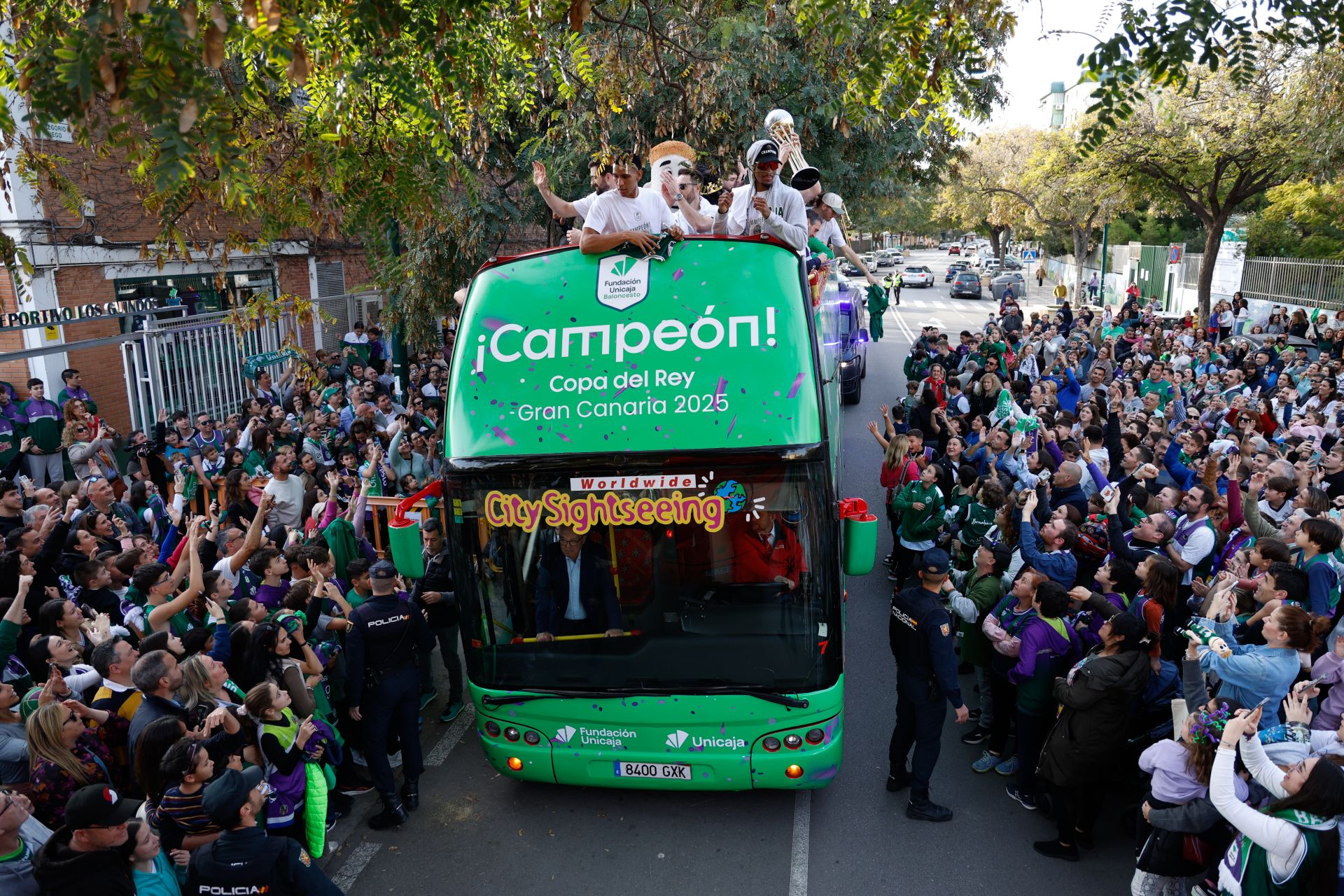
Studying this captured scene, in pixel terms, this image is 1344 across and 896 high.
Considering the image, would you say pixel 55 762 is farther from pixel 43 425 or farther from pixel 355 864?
pixel 43 425

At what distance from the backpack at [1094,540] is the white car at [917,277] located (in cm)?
4801

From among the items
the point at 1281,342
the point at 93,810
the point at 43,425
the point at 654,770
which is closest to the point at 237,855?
the point at 93,810

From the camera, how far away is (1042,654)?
584 cm

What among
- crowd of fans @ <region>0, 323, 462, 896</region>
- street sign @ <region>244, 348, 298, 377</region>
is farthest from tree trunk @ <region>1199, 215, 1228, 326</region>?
street sign @ <region>244, 348, 298, 377</region>

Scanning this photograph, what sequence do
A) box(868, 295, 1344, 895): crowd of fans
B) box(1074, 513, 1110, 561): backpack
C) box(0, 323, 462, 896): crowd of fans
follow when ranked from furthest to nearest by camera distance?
box(1074, 513, 1110, 561): backpack
box(868, 295, 1344, 895): crowd of fans
box(0, 323, 462, 896): crowd of fans

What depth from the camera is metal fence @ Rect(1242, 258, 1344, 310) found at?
22.6m

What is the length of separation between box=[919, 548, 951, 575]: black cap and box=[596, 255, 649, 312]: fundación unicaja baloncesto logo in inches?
97.8

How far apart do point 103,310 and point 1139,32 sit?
1395 cm

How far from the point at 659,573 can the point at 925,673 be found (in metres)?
1.89

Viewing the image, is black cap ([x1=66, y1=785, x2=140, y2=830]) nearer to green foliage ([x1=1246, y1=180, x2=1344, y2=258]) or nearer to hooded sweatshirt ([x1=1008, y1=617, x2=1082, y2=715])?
hooded sweatshirt ([x1=1008, y1=617, x2=1082, y2=715])

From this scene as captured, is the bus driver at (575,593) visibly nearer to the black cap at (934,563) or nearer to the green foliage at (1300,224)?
the black cap at (934,563)

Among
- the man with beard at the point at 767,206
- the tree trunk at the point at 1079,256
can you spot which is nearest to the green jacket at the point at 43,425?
the man with beard at the point at 767,206

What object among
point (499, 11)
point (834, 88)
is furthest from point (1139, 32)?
point (834, 88)

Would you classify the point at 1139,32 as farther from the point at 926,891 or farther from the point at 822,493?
the point at 926,891
